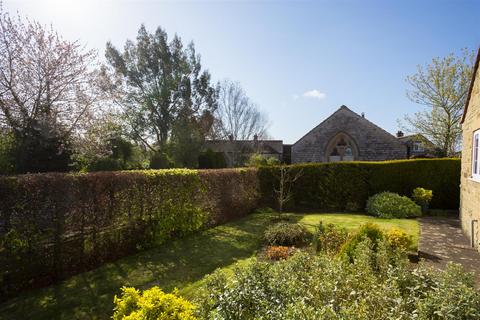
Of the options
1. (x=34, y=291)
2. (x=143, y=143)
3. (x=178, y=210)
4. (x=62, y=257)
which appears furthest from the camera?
(x=143, y=143)

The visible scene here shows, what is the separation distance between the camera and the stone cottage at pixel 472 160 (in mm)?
7537

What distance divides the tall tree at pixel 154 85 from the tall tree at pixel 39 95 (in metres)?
18.8

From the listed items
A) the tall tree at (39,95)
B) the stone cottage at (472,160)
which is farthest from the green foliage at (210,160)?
the stone cottage at (472,160)

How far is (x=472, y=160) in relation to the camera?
28.2 feet

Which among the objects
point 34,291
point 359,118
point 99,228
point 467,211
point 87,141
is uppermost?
point 359,118

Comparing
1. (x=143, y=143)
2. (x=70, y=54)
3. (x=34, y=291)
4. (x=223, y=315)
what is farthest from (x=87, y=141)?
(x=143, y=143)

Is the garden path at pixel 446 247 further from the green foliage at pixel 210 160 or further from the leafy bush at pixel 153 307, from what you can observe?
the green foliage at pixel 210 160

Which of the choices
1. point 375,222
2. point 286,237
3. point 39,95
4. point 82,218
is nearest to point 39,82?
point 39,95

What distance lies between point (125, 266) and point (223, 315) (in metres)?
4.85

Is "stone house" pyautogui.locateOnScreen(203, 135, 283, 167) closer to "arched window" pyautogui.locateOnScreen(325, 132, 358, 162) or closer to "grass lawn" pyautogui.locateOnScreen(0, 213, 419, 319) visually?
"arched window" pyautogui.locateOnScreen(325, 132, 358, 162)

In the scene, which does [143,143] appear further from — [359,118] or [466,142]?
[466,142]

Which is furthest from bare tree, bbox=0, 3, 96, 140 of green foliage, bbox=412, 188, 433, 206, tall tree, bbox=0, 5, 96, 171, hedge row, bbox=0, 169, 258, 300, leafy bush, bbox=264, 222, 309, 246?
green foliage, bbox=412, 188, 433, 206

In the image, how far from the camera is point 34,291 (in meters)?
5.39

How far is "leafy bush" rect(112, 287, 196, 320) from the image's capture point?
248 centimetres
